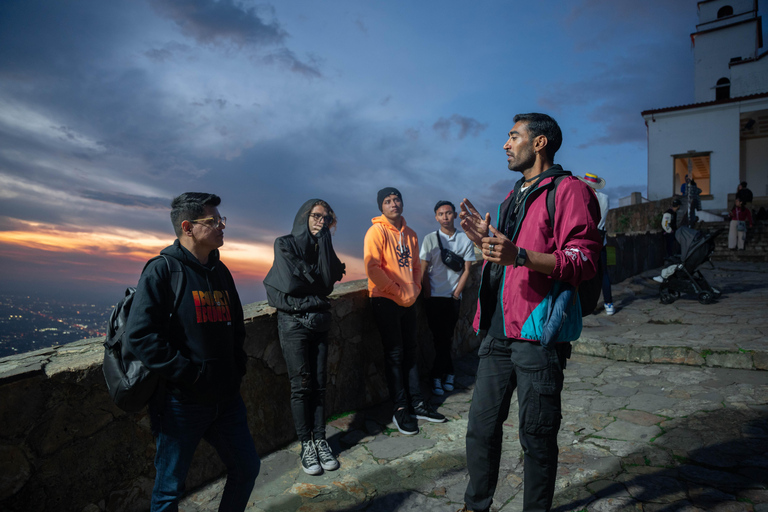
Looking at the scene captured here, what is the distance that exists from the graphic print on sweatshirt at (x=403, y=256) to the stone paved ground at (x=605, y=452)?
4.48 feet

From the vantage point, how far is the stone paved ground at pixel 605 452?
256 centimetres

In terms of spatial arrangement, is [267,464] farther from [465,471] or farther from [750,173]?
[750,173]

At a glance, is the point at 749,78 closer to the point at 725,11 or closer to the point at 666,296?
the point at 725,11

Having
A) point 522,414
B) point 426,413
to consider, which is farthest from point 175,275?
point 426,413

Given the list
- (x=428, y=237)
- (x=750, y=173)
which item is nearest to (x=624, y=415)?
(x=428, y=237)

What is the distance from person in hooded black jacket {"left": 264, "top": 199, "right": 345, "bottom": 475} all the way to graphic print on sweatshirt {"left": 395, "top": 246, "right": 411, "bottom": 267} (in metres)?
0.75

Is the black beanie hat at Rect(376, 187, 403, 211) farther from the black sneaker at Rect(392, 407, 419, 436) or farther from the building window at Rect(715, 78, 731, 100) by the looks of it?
the building window at Rect(715, 78, 731, 100)

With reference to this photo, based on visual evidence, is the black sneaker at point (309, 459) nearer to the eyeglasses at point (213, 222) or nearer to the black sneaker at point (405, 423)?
the black sneaker at point (405, 423)

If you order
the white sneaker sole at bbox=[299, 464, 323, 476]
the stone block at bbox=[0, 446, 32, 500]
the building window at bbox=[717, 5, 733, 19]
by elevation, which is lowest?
the white sneaker sole at bbox=[299, 464, 323, 476]

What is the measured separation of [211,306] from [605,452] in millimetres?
2741

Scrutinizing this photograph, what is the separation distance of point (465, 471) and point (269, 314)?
1.77 m

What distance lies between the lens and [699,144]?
70.8 ft

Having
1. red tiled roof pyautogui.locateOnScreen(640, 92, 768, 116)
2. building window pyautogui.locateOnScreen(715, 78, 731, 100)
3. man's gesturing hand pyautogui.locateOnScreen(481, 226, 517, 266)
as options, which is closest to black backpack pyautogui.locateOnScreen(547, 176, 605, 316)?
man's gesturing hand pyautogui.locateOnScreen(481, 226, 517, 266)

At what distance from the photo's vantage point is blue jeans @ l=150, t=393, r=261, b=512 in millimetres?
1855
